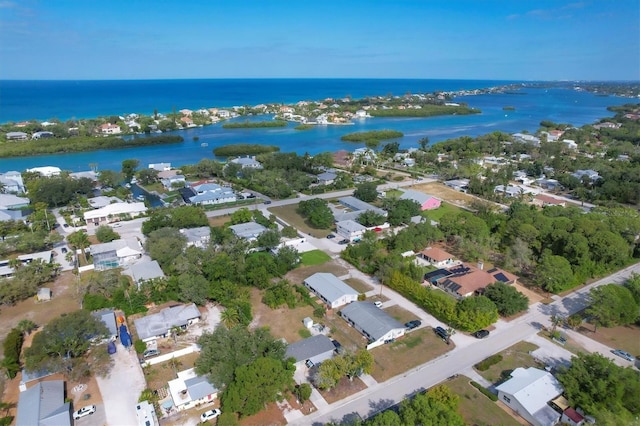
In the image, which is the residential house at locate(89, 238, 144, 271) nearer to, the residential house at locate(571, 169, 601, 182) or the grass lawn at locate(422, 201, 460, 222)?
the grass lawn at locate(422, 201, 460, 222)

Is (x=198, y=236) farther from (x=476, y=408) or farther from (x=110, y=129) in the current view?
(x=110, y=129)

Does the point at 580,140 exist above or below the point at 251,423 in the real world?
above

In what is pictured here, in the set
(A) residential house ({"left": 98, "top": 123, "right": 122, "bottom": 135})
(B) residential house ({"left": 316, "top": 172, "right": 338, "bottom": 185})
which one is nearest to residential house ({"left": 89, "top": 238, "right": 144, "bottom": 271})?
(B) residential house ({"left": 316, "top": 172, "right": 338, "bottom": 185})

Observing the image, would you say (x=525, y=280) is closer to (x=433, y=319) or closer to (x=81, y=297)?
(x=433, y=319)

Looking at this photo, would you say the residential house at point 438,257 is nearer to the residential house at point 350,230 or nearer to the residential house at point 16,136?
the residential house at point 350,230

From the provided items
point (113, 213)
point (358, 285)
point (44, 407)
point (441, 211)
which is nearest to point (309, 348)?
point (358, 285)

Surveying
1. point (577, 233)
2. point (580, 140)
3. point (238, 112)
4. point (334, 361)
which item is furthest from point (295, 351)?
point (238, 112)
